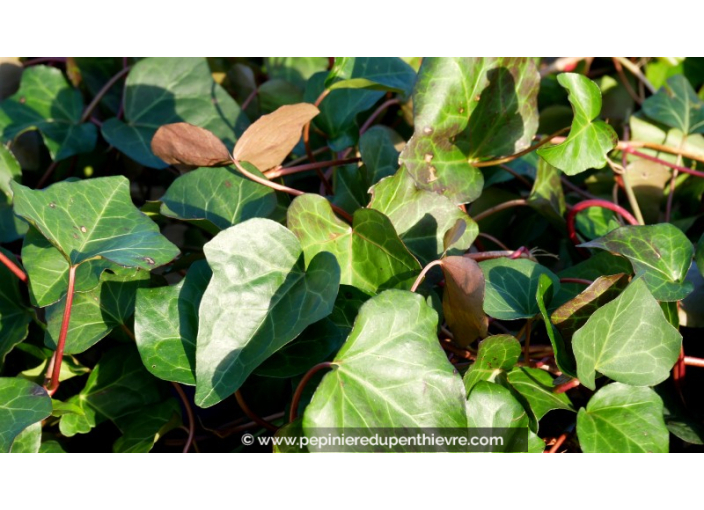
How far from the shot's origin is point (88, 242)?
0.76 m

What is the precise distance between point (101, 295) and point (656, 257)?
0.63 m

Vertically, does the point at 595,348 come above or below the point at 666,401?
above

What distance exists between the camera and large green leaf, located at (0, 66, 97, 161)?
1.04 m

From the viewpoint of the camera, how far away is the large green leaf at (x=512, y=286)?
2.31ft

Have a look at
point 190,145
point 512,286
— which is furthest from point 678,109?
point 190,145

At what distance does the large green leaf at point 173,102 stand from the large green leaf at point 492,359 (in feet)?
1.80

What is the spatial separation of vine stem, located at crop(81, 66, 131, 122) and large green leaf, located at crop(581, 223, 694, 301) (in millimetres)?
797

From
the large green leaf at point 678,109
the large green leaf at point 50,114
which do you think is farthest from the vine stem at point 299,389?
the large green leaf at point 678,109

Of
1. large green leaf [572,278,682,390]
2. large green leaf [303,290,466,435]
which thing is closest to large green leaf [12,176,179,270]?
large green leaf [303,290,466,435]

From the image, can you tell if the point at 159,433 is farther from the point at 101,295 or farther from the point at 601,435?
the point at 601,435

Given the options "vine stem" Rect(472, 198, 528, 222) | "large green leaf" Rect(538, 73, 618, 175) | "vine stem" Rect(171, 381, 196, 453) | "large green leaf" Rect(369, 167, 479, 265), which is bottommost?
"vine stem" Rect(171, 381, 196, 453)

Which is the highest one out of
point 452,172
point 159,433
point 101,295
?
point 452,172

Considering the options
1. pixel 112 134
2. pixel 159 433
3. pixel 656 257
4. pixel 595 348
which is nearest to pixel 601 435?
pixel 595 348

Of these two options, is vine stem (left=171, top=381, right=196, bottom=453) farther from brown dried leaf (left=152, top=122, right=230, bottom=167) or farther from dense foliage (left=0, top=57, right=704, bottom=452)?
brown dried leaf (left=152, top=122, right=230, bottom=167)
